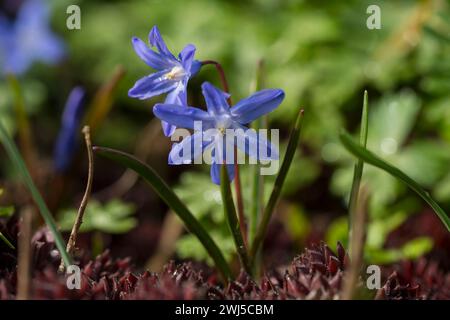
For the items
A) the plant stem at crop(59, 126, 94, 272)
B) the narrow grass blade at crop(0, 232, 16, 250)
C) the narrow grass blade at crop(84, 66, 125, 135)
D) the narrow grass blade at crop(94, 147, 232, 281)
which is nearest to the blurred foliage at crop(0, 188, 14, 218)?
the narrow grass blade at crop(0, 232, 16, 250)

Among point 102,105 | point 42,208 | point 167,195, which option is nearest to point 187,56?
point 167,195

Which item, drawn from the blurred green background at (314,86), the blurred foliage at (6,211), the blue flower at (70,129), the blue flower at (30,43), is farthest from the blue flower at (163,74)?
the blue flower at (30,43)

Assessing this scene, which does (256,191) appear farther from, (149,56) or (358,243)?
(358,243)

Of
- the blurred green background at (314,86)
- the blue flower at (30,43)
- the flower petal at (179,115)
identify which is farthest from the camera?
the blue flower at (30,43)

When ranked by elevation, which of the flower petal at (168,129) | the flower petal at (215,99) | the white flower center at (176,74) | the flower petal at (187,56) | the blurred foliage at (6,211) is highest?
the flower petal at (187,56)

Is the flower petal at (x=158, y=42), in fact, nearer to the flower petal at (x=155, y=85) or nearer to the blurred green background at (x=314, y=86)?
the flower petal at (x=155, y=85)
